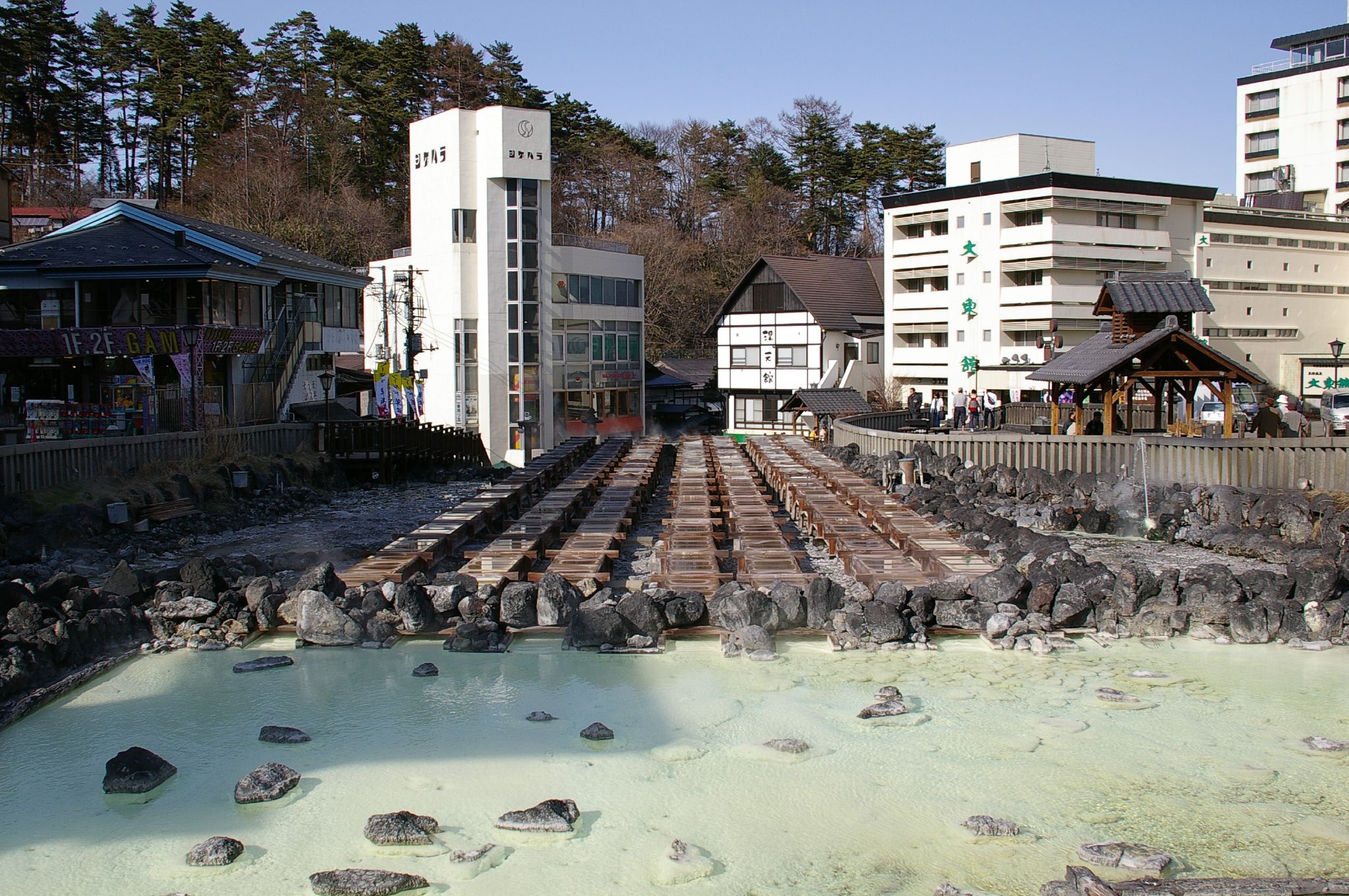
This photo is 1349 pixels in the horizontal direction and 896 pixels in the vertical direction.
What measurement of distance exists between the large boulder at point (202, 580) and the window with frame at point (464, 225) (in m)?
27.5

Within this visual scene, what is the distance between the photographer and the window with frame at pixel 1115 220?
43094 millimetres

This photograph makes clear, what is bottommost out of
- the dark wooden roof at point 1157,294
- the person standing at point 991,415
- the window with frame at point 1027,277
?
the person standing at point 991,415

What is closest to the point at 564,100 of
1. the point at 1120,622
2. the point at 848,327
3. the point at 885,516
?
the point at 848,327

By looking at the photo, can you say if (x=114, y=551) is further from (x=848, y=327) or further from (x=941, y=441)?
(x=848, y=327)

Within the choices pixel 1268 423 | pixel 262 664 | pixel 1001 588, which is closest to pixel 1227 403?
pixel 1268 423

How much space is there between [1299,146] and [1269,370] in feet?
51.0

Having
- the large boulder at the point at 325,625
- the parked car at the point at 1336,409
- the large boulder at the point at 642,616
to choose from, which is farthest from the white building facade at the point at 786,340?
the large boulder at the point at 325,625

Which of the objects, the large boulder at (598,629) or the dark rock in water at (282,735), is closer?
the dark rock in water at (282,735)

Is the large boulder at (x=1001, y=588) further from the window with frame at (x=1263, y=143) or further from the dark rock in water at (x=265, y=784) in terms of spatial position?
the window with frame at (x=1263, y=143)

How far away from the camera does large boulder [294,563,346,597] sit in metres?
11.9

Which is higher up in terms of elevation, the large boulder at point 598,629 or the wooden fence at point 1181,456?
the wooden fence at point 1181,456

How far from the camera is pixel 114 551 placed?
16.0 meters

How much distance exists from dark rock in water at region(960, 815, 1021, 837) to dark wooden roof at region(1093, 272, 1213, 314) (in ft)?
57.9

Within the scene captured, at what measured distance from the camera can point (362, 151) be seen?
167ft
